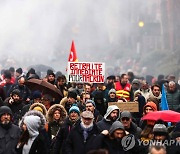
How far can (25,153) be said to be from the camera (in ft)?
32.5

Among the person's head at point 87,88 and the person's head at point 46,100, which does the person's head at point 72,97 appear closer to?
the person's head at point 46,100

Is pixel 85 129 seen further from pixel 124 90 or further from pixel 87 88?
pixel 124 90

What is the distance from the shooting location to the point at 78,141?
9.98 m

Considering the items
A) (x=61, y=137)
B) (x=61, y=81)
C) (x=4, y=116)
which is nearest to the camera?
(x=4, y=116)

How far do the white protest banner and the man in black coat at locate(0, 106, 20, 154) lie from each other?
466cm

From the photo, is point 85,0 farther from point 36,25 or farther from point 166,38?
point 36,25

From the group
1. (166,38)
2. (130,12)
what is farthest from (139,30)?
(166,38)

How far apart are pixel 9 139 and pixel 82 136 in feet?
3.32

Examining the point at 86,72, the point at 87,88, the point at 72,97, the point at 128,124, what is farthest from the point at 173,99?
the point at 128,124

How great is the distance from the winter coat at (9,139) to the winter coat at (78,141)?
737mm

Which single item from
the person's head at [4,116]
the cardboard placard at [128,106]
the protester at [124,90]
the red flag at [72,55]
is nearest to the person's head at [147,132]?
the person's head at [4,116]

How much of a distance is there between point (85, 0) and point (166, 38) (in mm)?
14074

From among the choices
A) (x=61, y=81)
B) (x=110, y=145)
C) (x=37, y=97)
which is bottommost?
(x=110, y=145)

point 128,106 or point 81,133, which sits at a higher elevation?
point 128,106
